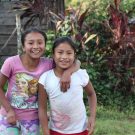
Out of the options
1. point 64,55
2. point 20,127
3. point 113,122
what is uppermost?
point 64,55

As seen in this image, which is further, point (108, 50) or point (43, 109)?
point (108, 50)

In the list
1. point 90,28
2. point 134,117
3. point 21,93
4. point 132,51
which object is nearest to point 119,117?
point 134,117

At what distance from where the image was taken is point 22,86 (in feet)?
10.5

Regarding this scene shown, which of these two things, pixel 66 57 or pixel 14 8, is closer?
pixel 66 57

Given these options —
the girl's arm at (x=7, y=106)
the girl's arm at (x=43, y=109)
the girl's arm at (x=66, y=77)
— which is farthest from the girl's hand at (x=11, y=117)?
the girl's arm at (x=66, y=77)

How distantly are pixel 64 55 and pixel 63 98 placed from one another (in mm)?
310

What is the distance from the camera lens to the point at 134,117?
598cm

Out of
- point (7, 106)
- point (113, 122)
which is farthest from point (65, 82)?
point (113, 122)

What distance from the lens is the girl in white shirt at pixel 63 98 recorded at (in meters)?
3.08

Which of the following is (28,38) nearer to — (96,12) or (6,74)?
(6,74)

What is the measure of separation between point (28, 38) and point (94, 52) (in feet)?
11.9

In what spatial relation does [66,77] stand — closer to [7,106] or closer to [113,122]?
[7,106]

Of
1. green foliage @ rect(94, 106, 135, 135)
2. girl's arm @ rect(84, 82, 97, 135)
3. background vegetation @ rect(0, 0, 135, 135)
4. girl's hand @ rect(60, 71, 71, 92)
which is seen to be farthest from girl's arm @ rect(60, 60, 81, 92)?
background vegetation @ rect(0, 0, 135, 135)

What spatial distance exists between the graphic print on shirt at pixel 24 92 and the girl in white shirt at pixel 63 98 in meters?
0.07
